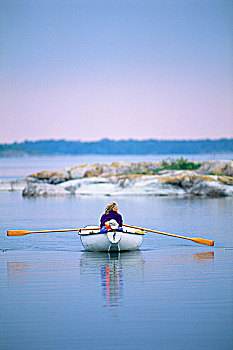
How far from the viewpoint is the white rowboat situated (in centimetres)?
1430

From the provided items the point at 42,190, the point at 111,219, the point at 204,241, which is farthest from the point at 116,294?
the point at 42,190

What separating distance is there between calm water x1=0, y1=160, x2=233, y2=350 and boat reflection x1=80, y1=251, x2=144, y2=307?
0.06 ft

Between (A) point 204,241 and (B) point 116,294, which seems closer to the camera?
(B) point 116,294

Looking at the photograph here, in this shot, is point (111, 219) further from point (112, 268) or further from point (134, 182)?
point (134, 182)

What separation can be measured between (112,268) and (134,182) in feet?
87.0

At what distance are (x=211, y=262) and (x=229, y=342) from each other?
18.6ft

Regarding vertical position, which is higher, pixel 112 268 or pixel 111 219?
pixel 111 219

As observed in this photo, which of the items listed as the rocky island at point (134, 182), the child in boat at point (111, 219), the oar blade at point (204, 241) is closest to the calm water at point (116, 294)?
the oar blade at point (204, 241)

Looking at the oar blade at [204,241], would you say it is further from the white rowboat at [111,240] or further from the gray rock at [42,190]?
the gray rock at [42,190]

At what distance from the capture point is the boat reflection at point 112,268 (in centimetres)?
1010

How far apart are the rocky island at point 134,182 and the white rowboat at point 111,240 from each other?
2195 cm

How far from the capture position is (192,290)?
10328 mm

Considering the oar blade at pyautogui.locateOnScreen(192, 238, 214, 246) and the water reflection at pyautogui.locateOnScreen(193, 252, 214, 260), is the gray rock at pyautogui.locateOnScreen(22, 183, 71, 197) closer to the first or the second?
the oar blade at pyautogui.locateOnScreen(192, 238, 214, 246)

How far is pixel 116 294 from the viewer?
33.1 ft
